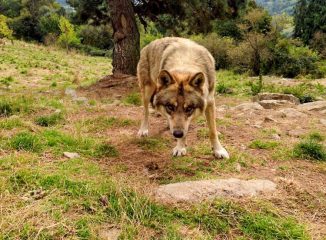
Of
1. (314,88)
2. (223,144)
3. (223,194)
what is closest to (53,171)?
(223,194)

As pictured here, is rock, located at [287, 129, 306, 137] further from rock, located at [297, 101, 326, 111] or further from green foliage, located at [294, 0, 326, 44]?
green foliage, located at [294, 0, 326, 44]

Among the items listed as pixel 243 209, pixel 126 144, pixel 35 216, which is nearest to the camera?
pixel 35 216

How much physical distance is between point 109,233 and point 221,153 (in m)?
2.67

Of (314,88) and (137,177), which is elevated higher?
(137,177)

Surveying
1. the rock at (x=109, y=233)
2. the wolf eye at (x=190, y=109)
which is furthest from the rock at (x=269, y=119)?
the rock at (x=109, y=233)

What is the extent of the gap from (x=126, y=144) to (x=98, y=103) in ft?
12.1

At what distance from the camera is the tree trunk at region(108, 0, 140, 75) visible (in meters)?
12.0

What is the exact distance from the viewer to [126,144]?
6.50 metres

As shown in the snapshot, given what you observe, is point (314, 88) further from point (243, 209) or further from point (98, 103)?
point (243, 209)

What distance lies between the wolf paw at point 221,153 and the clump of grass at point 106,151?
1478mm

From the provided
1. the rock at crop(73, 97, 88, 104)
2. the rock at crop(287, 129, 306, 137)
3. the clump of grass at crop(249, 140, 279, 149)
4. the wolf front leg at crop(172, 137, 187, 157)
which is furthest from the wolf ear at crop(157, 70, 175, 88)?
the rock at crop(73, 97, 88, 104)

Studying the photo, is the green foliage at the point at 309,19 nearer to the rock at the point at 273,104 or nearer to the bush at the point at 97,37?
the bush at the point at 97,37

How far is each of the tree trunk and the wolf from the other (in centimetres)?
460

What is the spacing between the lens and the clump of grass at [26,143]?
222 inches
